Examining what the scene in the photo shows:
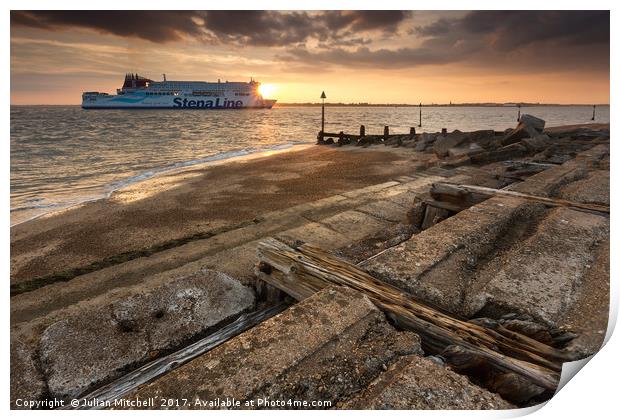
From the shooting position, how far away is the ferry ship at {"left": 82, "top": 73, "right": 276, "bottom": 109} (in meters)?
69.8

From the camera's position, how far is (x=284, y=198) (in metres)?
8.00

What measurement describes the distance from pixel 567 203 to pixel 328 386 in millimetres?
3960

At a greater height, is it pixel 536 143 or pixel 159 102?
pixel 159 102

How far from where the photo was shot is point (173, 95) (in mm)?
72312

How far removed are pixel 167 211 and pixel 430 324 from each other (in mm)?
6286

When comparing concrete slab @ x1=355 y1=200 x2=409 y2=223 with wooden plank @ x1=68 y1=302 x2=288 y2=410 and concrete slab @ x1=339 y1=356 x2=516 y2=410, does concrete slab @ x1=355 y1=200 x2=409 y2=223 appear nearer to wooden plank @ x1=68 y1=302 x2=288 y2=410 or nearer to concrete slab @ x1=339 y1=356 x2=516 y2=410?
wooden plank @ x1=68 y1=302 x2=288 y2=410

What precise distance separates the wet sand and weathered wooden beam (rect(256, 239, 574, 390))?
3.19 meters

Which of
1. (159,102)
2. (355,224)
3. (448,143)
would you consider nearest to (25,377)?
(355,224)

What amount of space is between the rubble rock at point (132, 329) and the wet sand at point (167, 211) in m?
2.45

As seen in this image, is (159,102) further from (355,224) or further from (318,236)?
(318,236)

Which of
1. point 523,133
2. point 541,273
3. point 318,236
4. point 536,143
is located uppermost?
point 523,133
